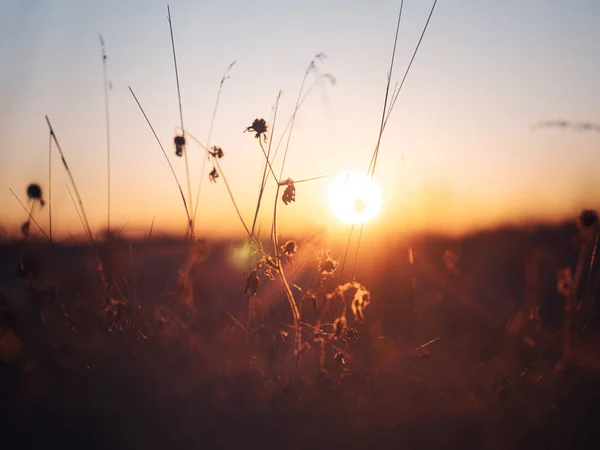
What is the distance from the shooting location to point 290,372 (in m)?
2.54

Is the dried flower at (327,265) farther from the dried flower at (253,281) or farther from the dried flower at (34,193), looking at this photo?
the dried flower at (34,193)

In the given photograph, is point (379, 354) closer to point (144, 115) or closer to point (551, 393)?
point (551, 393)

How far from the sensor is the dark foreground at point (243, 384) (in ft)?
7.32

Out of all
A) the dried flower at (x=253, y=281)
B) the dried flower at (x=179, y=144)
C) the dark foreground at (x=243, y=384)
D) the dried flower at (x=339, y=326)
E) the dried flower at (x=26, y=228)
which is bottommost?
the dark foreground at (x=243, y=384)

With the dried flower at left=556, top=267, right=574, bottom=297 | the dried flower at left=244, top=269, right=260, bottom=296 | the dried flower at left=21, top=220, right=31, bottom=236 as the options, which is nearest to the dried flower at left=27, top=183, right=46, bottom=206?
the dried flower at left=21, top=220, right=31, bottom=236

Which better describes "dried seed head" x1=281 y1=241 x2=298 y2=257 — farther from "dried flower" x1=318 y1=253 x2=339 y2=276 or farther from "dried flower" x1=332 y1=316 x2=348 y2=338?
"dried flower" x1=332 y1=316 x2=348 y2=338

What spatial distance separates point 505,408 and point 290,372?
84 cm

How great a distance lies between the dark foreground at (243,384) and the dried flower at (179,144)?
48 centimetres

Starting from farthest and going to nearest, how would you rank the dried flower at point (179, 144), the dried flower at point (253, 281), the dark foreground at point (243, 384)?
the dried flower at point (179, 144) → the dried flower at point (253, 281) → the dark foreground at point (243, 384)

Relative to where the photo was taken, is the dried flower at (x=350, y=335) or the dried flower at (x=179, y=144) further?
the dried flower at (x=179, y=144)

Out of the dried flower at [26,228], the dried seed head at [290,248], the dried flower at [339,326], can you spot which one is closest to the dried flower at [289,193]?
the dried seed head at [290,248]

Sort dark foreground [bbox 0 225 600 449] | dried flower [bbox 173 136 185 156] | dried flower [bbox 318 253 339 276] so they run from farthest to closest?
1. dried flower [bbox 173 136 185 156]
2. dried flower [bbox 318 253 339 276]
3. dark foreground [bbox 0 225 600 449]

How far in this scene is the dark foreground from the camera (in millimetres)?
2230

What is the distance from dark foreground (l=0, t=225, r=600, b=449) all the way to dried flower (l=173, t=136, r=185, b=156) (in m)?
0.48
